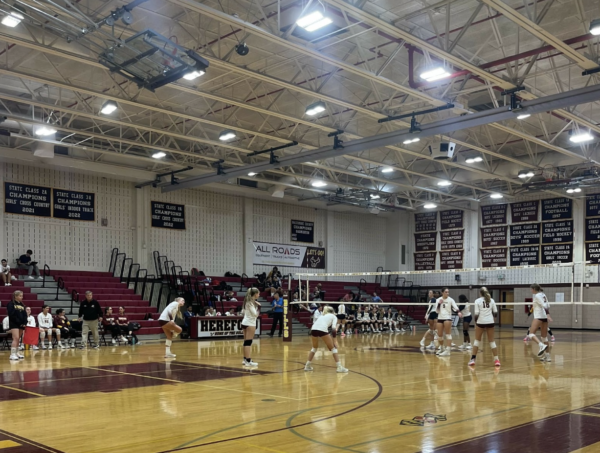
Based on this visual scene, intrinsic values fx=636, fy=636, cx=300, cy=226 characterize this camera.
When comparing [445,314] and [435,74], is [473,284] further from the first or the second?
[435,74]

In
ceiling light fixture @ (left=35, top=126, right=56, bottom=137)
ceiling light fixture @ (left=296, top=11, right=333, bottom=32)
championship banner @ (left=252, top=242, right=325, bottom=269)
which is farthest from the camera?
championship banner @ (left=252, top=242, right=325, bottom=269)

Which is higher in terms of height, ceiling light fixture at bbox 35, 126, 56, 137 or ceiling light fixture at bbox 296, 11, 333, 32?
ceiling light fixture at bbox 296, 11, 333, 32

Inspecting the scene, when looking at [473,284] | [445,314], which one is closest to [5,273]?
[445,314]

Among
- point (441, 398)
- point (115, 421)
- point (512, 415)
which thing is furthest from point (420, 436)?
point (115, 421)

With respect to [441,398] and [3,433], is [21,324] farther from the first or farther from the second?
[441,398]

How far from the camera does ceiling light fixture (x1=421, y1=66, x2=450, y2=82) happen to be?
14461mm

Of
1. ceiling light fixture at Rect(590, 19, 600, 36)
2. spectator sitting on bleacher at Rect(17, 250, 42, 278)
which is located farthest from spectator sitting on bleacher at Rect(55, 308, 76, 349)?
ceiling light fixture at Rect(590, 19, 600, 36)

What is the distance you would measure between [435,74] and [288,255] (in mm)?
20062

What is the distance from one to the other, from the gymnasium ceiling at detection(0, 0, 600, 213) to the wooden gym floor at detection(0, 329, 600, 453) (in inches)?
258

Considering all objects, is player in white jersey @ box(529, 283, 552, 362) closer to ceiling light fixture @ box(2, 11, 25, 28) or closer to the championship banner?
ceiling light fixture @ box(2, 11, 25, 28)

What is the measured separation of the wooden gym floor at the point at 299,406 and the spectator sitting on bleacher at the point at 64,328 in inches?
210

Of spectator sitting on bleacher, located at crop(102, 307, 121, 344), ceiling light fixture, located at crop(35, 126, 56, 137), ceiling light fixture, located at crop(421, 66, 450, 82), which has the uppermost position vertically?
ceiling light fixture, located at crop(421, 66, 450, 82)

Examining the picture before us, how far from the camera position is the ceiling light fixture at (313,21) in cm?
1175

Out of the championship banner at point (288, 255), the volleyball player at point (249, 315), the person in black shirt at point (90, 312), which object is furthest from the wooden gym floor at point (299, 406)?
the championship banner at point (288, 255)
